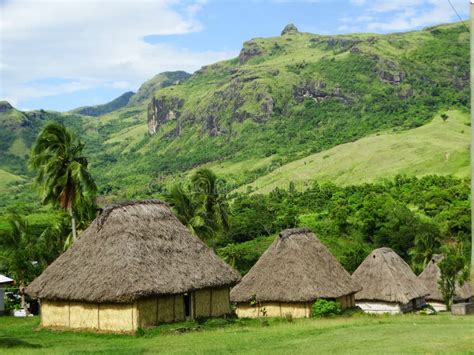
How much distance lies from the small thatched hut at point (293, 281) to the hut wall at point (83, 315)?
11457mm

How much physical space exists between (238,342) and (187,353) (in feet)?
10.1

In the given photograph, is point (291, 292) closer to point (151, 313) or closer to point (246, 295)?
point (246, 295)

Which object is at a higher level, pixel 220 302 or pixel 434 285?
pixel 220 302

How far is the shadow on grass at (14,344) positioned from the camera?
78.9 feet

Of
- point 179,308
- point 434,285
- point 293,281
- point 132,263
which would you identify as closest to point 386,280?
point 434,285

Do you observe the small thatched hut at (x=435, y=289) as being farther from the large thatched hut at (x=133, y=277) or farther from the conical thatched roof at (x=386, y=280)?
the large thatched hut at (x=133, y=277)

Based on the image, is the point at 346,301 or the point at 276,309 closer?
the point at 276,309

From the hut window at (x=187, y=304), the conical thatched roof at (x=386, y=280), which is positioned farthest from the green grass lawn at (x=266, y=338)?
the conical thatched roof at (x=386, y=280)

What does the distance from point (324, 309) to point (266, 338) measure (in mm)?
11765

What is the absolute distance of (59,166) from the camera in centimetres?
3797

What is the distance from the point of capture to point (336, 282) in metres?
38.0

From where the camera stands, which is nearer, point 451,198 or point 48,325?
point 48,325

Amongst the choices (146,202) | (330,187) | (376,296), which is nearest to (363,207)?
(330,187)

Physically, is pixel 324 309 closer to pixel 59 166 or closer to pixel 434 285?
pixel 59 166
